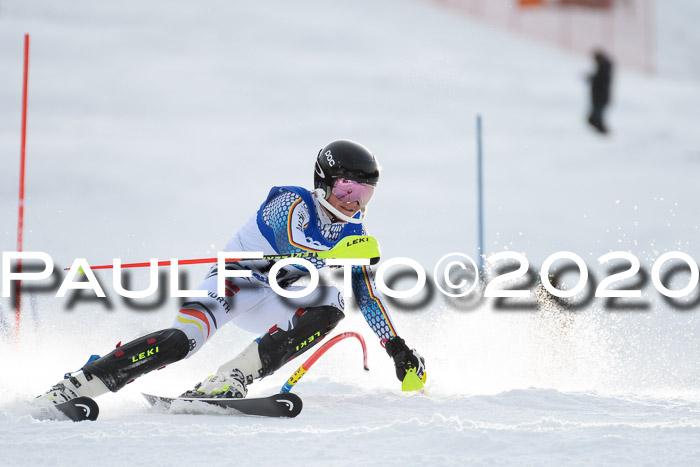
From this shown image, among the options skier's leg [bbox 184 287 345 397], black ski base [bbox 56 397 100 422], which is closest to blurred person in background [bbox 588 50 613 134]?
skier's leg [bbox 184 287 345 397]

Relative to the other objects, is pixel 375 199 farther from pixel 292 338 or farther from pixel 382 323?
pixel 292 338

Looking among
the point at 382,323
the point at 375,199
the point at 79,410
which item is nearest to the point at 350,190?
the point at 382,323

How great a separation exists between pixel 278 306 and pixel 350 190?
1.96 feet

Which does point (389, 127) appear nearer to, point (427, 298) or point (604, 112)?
point (604, 112)

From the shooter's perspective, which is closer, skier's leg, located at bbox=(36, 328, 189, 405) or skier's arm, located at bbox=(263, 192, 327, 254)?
skier's leg, located at bbox=(36, 328, 189, 405)

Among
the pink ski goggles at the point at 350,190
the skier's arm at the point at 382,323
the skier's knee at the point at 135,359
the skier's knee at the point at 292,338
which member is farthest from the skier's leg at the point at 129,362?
the pink ski goggles at the point at 350,190

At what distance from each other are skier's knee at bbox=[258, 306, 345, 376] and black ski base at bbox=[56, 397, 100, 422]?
2.34 ft

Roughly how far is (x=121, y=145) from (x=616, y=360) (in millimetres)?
10542

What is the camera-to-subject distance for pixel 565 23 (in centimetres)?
2378

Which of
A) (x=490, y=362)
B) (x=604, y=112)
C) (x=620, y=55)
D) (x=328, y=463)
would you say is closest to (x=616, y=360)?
(x=490, y=362)

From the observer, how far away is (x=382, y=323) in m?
3.65

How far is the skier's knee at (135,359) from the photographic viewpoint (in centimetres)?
319

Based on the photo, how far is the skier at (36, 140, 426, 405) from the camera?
325 cm

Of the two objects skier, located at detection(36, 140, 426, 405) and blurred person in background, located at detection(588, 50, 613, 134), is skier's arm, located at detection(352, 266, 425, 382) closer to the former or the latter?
skier, located at detection(36, 140, 426, 405)
